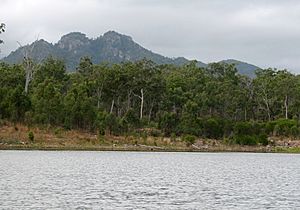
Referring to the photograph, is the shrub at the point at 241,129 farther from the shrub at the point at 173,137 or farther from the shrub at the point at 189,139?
the shrub at the point at 173,137

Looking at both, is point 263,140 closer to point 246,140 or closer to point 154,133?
point 246,140

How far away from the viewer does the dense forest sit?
96.8 m

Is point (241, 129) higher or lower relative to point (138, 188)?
higher

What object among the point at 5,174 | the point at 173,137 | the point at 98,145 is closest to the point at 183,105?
the point at 173,137

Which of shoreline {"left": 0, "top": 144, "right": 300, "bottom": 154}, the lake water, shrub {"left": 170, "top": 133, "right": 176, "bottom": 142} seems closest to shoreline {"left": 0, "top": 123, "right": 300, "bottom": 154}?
shoreline {"left": 0, "top": 144, "right": 300, "bottom": 154}

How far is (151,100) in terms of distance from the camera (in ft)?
426

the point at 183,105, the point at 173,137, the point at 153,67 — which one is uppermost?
the point at 153,67

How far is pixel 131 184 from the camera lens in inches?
1688

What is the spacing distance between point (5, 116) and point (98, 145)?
48.0ft

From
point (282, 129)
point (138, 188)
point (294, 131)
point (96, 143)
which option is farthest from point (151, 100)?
point (138, 188)

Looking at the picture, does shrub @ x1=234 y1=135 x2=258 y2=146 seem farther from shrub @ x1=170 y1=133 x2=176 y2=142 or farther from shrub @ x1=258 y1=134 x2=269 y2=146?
shrub @ x1=170 y1=133 x2=176 y2=142

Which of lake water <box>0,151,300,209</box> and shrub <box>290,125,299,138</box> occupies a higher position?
shrub <box>290,125,299,138</box>

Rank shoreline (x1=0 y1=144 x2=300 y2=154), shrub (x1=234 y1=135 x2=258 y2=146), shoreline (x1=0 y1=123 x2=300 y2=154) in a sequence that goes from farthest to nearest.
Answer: shrub (x1=234 y1=135 x2=258 y2=146) → shoreline (x1=0 y1=123 x2=300 y2=154) → shoreline (x1=0 y1=144 x2=300 y2=154)

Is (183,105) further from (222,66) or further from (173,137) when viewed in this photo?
(222,66)
